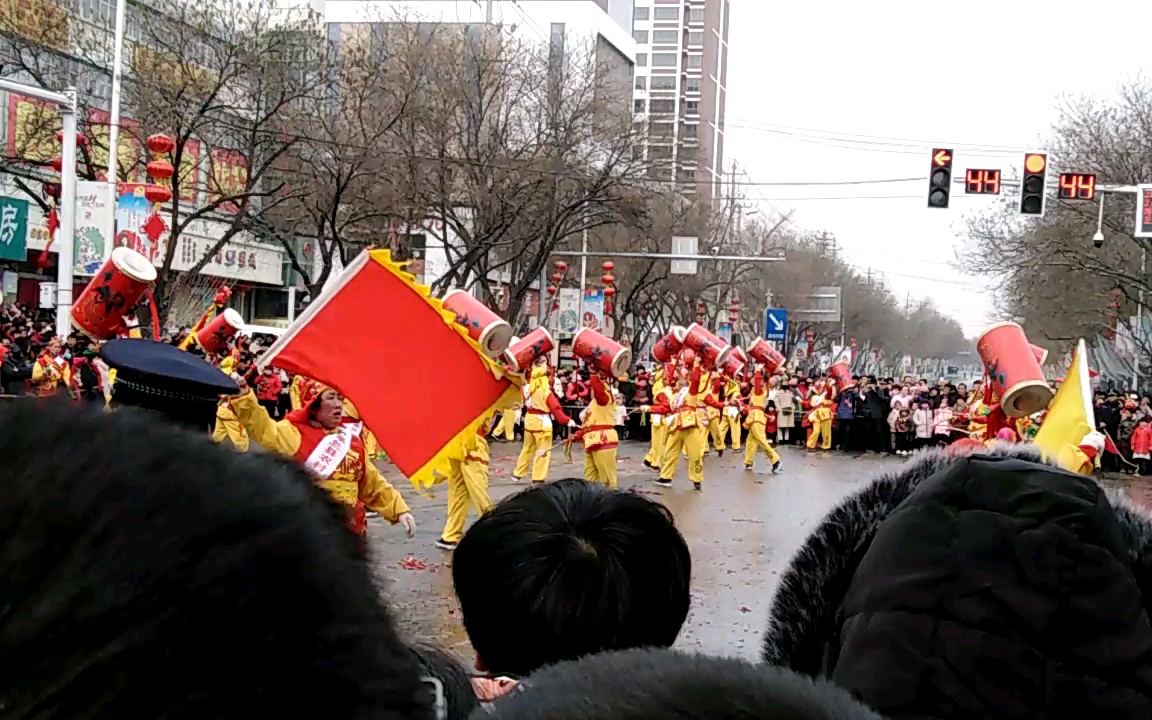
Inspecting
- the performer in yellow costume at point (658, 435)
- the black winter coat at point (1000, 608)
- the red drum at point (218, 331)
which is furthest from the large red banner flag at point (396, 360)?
the performer in yellow costume at point (658, 435)

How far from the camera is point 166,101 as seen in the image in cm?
1967

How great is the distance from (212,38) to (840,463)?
1486cm

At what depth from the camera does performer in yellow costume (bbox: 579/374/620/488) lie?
1371cm

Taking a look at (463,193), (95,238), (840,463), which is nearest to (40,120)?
(95,238)

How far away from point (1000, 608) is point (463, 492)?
9386 mm

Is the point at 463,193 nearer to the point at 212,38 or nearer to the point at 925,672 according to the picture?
the point at 212,38

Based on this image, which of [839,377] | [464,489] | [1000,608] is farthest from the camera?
[839,377]

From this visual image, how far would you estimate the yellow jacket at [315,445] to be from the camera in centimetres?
652

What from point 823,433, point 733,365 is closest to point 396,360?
point 733,365

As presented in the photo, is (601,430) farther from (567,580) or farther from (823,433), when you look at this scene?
(823,433)

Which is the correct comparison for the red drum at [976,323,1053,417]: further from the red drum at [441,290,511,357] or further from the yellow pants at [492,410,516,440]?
the yellow pants at [492,410,516,440]

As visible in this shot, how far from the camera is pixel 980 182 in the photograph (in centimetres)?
1727

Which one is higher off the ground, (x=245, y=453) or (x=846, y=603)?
(x=245, y=453)

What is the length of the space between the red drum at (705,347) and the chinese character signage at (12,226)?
50.6ft
